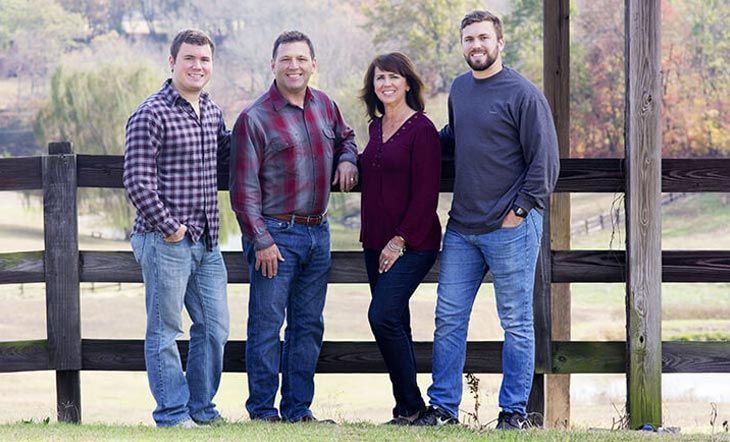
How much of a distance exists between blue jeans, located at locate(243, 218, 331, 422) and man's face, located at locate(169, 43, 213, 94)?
2.39 ft

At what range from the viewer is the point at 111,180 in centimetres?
609

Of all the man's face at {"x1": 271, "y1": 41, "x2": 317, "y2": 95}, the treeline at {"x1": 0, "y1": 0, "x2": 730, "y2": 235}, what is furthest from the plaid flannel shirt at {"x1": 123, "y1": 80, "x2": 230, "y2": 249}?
the treeline at {"x1": 0, "y1": 0, "x2": 730, "y2": 235}

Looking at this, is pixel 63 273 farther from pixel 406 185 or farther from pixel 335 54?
pixel 335 54

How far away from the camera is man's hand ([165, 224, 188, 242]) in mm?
5285

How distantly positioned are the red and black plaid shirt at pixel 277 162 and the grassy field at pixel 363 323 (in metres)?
15.3

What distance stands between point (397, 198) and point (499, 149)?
0.53 meters

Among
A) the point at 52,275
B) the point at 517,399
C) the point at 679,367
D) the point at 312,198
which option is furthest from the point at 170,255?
the point at 679,367

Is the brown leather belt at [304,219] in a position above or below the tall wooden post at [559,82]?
below

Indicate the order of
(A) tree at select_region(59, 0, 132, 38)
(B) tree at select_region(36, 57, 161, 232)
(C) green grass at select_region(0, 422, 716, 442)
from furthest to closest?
(A) tree at select_region(59, 0, 132, 38), (B) tree at select_region(36, 57, 161, 232), (C) green grass at select_region(0, 422, 716, 442)

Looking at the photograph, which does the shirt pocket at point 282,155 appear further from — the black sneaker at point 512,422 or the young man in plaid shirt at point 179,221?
the black sneaker at point 512,422

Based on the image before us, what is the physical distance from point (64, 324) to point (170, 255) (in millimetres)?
1230

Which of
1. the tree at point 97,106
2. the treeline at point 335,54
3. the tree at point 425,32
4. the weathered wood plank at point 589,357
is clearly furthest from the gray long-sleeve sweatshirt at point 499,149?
the tree at point 425,32

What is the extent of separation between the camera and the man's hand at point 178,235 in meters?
5.29

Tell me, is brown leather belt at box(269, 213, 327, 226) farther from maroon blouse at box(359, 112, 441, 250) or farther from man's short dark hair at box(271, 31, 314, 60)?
man's short dark hair at box(271, 31, 314, 60)
